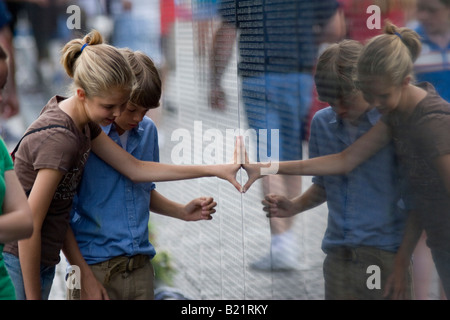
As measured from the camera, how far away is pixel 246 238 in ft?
8.74

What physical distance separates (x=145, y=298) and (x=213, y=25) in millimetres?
1051

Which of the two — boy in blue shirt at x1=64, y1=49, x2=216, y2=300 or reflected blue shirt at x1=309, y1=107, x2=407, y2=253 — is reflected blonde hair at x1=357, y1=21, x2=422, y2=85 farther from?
boy in blue shirt at x1=64, y1=49, x2=216, y2=300

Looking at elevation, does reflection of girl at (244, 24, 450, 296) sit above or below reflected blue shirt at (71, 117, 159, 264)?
above

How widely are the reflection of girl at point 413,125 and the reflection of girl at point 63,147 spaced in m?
0.78

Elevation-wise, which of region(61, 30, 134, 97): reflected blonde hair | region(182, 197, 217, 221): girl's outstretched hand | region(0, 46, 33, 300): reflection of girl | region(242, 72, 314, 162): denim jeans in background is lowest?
region(182, 197, 217, 221): girl's outstretched hand

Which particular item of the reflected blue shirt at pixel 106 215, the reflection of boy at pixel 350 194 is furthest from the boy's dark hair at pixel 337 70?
the reflected blue shirt at pixel 106 215

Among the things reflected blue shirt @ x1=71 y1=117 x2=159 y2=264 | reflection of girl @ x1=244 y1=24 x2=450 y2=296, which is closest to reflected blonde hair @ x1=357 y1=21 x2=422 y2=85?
reflection of girl @ x1=244 y1=24 x2=450 y2=296

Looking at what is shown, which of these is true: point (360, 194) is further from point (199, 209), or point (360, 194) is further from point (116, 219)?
point (116, 219)

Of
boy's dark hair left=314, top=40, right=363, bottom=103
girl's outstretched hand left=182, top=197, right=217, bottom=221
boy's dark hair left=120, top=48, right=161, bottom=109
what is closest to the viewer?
boy's dark hair left=314, top=40, right=363, bottom=103

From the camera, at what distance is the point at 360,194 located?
2154 millimetres

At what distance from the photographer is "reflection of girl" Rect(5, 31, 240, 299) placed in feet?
6.93

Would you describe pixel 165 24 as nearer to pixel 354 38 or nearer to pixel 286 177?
pixel 286 177

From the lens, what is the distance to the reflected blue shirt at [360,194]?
2.06 metres
